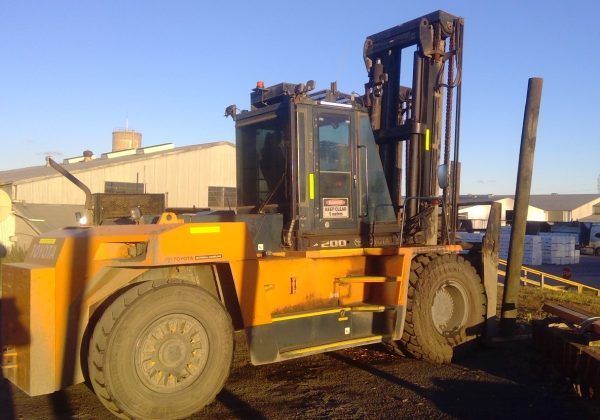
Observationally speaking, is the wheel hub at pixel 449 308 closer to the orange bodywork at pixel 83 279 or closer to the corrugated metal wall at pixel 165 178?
the orange bodywork at pixel 83 279

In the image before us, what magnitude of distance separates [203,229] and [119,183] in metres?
23.5

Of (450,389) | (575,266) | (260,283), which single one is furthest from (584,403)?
(575,266)

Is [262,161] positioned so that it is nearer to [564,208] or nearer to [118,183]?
[118,183]

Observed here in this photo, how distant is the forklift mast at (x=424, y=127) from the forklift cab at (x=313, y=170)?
2.36ft

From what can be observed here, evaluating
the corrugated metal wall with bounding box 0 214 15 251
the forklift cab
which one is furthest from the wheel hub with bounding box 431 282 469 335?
the corrugated metal wall with bounding box 0 214 15 251

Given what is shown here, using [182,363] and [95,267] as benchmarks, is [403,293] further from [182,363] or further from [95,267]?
[95,267]

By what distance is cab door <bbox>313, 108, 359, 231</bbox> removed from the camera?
7105mm

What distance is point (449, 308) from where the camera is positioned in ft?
26.5

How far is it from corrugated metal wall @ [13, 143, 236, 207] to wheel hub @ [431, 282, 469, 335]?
1999 centimetres

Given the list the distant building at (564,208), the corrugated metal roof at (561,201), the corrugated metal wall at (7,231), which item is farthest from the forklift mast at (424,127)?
the corrugated metal roof at (561,201)

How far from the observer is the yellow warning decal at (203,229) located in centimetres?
570

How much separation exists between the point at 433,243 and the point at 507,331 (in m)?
1.82

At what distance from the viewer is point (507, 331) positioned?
28.8ft

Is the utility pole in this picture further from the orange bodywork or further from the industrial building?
the industrial building
